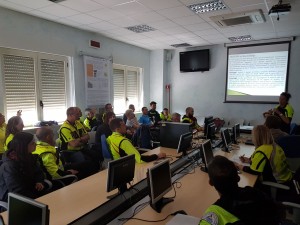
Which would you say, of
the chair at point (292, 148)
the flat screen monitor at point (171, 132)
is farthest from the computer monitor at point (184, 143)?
the chair at point (292, 148)

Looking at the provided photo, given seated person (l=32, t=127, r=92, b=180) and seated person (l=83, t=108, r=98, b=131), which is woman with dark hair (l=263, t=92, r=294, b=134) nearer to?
seated person (l=83, t=108, r=98, b=131)

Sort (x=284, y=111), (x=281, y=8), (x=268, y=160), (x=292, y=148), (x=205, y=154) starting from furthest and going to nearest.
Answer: (x=284, y=111) < (x=281, y=8) < (x=292, y=148) < (x=205, y=154) < (x=268, y=160)

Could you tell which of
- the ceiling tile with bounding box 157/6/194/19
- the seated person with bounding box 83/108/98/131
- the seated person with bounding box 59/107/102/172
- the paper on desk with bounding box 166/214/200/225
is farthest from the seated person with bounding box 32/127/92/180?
the ceiling tile with bounding box 157/6/194/19

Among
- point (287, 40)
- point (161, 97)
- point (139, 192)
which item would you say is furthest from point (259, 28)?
point (139, 192)

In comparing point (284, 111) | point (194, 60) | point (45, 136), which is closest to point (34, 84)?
point (45, 136)

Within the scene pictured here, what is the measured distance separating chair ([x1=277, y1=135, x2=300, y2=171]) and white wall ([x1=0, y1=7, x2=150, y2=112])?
4.45 meters

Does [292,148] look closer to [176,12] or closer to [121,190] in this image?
[121,190]

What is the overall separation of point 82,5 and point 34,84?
1.95 meters

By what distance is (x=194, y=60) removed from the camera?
7.79 metres

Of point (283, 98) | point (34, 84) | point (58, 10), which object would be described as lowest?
point (283, 98)

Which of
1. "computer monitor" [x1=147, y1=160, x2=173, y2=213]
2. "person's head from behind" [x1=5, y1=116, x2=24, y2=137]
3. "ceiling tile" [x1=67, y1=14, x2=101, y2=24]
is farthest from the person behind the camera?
"ceiling tile" [x1=67, y1=14, x2=101, y2=24]

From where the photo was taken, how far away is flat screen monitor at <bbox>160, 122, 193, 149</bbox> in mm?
3459

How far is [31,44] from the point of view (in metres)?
4.52

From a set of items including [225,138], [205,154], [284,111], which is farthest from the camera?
[284,111]
